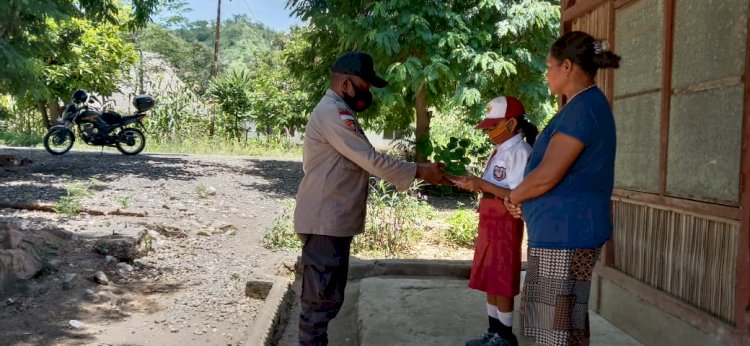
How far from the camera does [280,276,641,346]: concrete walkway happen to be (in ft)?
11.6

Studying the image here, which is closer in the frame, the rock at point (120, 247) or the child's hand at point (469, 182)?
the child's hand at point (469, 182)

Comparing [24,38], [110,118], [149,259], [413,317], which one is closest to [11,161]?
[110,118]

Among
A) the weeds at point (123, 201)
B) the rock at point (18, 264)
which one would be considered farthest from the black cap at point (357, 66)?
the weeds at point (123, 201)

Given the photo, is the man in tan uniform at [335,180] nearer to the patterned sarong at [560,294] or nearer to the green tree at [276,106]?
the patterned sarong at [560,294]

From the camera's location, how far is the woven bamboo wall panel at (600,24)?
3.80 m

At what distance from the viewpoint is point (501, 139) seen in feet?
9.90

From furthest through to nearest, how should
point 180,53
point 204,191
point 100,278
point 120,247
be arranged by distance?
point 180,53, point 204,191, point 120,247, point 100,278

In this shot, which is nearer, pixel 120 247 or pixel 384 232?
pixel 120 247

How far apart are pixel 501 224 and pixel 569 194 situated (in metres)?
0.91

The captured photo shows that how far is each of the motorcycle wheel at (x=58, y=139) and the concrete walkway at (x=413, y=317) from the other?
398 inches

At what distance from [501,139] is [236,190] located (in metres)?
7.72

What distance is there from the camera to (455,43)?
9531 millimetres

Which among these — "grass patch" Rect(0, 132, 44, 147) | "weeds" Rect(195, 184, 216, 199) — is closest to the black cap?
"weeds" Rect(195, 184, 216, 199)

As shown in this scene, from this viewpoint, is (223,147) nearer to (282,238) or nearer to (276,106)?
(276,106)
